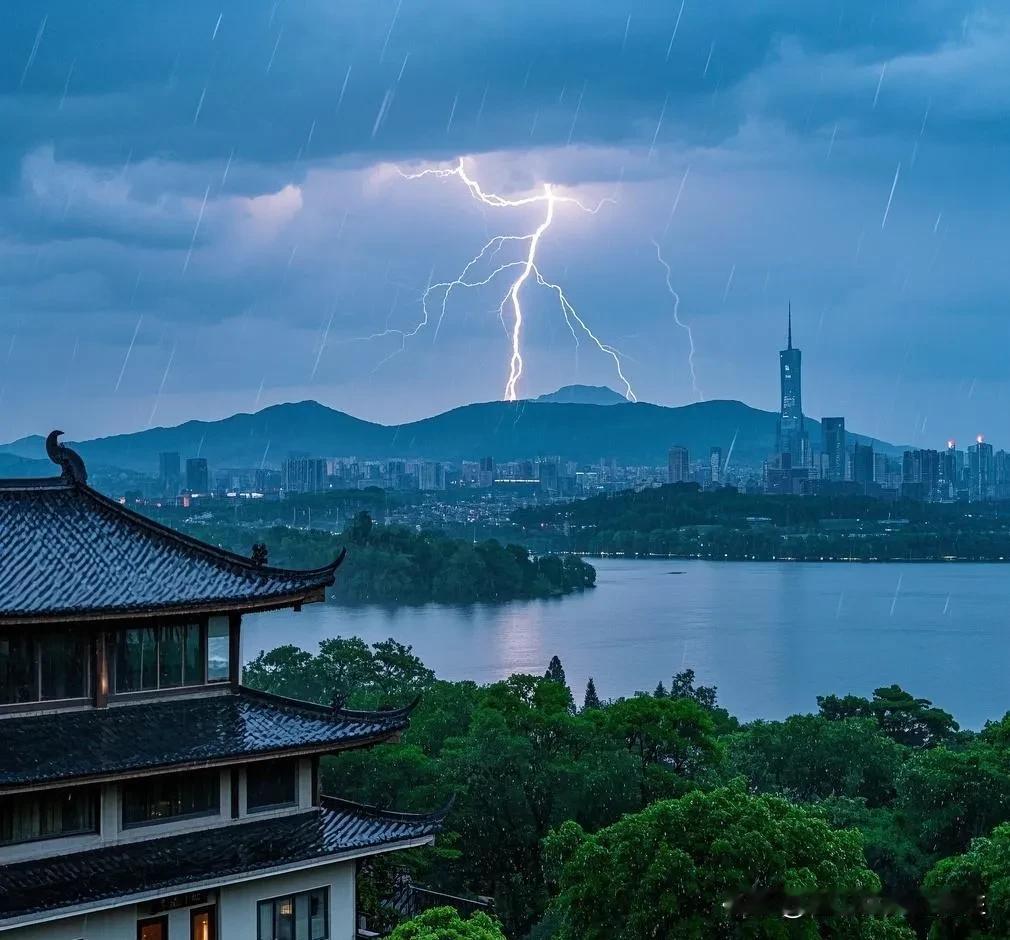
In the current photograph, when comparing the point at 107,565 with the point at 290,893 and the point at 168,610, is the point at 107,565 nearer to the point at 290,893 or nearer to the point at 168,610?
the point at 168,610

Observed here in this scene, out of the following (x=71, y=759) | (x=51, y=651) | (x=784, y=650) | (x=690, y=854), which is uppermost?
(x=51, y=651)

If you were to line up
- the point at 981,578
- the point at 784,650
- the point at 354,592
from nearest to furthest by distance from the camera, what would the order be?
the point at 784,650 → the point at 354,592 → the point at 981,578

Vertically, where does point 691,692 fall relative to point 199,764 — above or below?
below

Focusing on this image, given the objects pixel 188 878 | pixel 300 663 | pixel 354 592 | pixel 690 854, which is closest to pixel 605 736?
pixel 690 854

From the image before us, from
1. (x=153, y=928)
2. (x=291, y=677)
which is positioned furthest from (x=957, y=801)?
(x=291, y=677)

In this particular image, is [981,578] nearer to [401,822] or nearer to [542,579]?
[542,579]

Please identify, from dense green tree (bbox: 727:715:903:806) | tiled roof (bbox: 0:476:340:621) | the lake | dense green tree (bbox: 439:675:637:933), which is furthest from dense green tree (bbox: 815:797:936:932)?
the lake

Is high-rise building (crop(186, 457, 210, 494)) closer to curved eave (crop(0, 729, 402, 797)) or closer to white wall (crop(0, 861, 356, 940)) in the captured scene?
white wall (crop(0, 861, 356, 940))
